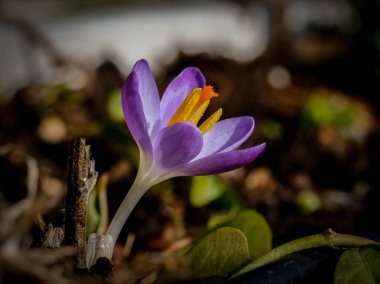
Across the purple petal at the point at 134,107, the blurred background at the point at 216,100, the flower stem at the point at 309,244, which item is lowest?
the blurred background at the point at 216,100

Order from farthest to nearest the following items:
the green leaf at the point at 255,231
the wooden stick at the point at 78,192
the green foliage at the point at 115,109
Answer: the green foliage at the point at 115,109 → the green leaf at the point at 255,231 → the wooden stick at the point at 78,192

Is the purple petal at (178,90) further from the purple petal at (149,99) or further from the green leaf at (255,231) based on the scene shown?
the green leaf at (255,231)

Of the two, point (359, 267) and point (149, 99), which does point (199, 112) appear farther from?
point (359, 267)

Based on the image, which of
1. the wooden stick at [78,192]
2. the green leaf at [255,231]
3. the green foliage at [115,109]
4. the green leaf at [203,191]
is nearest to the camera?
the wooden stick at [78,192]

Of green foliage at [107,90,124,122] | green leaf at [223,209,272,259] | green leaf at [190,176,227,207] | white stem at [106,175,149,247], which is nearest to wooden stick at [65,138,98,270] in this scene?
white stem at [106,175,149,247]

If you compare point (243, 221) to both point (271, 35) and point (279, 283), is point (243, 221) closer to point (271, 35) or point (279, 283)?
point (279, 283)

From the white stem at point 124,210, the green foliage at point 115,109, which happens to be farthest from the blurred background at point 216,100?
the white stem at point 124,210

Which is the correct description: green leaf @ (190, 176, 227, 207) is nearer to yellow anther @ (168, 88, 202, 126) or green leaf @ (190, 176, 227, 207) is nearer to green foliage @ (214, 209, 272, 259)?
green foliage @ (214, 209, 272, 259)
